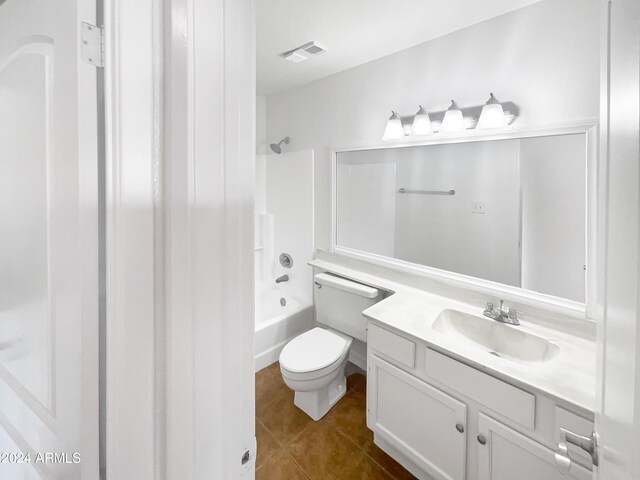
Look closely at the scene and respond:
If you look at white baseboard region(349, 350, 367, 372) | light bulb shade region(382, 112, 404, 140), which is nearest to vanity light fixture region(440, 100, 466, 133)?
light bulb shade region(382, 112, 404, 140)

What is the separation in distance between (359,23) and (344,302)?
171cm

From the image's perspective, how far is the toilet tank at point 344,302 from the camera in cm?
196

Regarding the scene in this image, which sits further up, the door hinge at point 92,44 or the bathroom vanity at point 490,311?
the door hinge at point 92,44

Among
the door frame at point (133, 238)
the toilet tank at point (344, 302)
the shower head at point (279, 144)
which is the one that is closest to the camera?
the door frame at point (133, 238)

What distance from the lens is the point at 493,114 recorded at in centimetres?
145

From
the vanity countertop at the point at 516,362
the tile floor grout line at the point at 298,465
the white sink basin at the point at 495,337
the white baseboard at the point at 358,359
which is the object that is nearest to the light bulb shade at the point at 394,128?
the vanity countertop at the point at 516,362

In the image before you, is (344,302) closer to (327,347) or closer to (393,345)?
(327,347)

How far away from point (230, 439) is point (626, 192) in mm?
781

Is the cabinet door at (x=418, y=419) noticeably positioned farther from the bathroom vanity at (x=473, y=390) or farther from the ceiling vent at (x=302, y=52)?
the ceiling vent at (x=302, y=52)

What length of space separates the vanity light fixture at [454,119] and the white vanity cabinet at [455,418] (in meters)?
1.17

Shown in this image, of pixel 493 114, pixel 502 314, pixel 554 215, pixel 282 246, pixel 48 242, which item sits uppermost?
pixel 493 114

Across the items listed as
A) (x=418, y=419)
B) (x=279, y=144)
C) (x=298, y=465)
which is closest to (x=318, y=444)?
(x=298, y=465)

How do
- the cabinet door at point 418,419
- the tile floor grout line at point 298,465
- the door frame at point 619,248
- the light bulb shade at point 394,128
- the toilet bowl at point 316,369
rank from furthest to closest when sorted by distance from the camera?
the light bulb shade at point 394,128 → the toilet bowl at point 316,369 → the tile floor grout line at point 298,465 → the cabinet door at point 418,419 → the door frame at point 619,248

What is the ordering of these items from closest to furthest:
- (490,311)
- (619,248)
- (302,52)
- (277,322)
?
(619,248) → (490,311) → (302,52) → (277,322)
